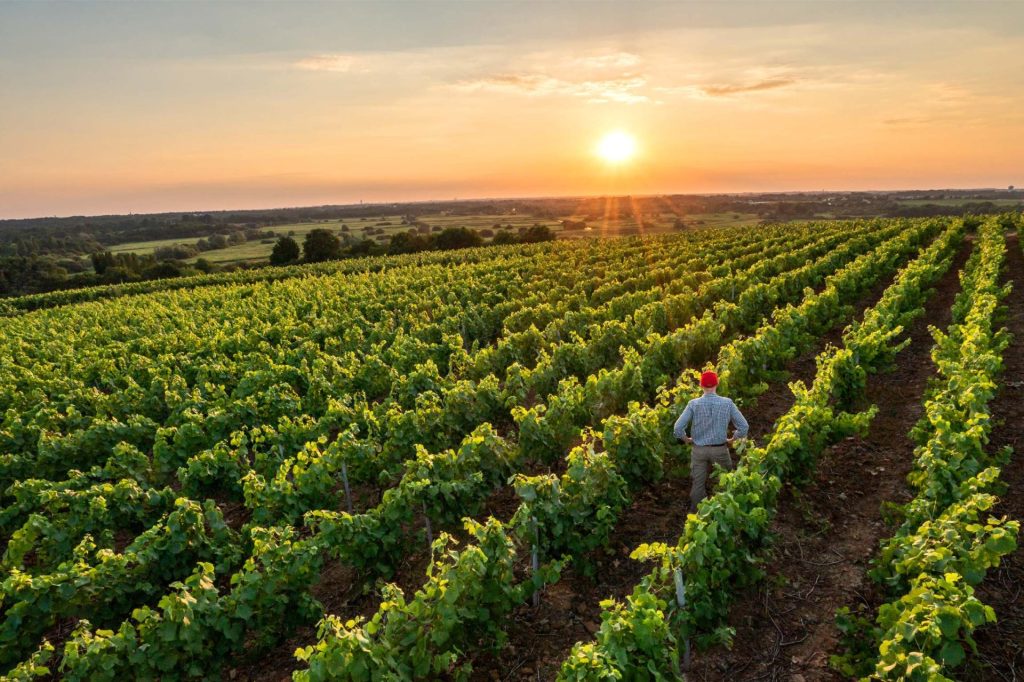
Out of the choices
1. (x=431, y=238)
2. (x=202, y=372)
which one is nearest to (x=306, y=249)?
(x=431, y=238)

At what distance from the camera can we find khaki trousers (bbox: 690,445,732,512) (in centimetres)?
744

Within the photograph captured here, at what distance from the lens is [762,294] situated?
742 inches

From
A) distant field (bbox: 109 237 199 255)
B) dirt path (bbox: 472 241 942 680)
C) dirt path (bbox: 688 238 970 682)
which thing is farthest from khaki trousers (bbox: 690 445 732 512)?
→ distant field (bbox: 109 237 199 255)

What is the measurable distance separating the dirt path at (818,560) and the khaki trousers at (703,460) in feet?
3.55

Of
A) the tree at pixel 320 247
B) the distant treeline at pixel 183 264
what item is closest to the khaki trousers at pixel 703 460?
the distant treeline at pixel 183 264

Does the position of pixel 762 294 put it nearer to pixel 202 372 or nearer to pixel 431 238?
pixel 202 372

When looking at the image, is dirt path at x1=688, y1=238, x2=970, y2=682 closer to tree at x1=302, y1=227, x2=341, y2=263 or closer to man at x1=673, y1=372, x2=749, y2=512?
man at x1=673, y1=372, x2=749, y2=512

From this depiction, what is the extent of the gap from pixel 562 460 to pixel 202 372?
9701mm

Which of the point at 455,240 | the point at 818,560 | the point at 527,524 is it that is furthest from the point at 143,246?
the point at 818,560

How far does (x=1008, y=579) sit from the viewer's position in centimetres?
653

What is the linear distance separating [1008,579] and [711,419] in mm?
3711

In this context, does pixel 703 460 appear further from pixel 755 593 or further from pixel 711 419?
pixel 755 593

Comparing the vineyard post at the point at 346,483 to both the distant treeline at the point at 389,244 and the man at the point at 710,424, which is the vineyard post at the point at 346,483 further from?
the distant treeline at the point at 389,244

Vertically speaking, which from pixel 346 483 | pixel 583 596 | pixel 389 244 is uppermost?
pixel 389 244
